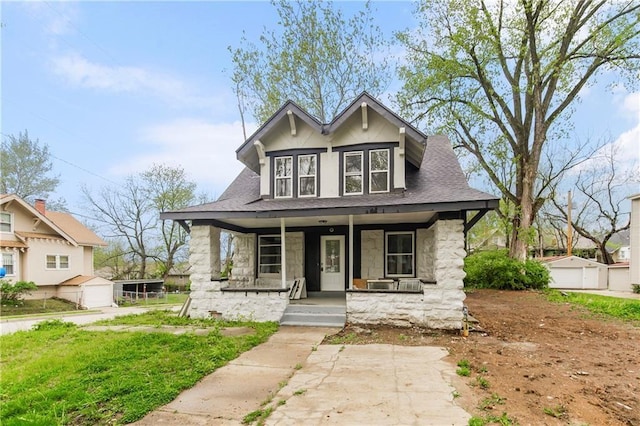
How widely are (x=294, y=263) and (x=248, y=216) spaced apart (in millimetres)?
3073

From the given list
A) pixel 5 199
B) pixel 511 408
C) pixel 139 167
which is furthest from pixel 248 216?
pixel 139 167

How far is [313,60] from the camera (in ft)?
61.7

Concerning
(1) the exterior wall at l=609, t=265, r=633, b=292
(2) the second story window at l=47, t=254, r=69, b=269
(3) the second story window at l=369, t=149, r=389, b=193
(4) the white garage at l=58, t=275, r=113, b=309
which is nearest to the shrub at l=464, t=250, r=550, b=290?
(3) the second story window at l=369, t=149, r=389, b=193

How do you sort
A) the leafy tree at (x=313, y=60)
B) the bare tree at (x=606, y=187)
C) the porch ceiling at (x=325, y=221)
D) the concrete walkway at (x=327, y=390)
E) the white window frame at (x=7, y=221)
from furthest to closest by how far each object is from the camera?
the bare tree at (x=606, y=187) < the white window frame at (x=7, y=221) < the leafy tree at (x=313, y=60) < the porch ceiling at (x=325, y=221) < the concrete walkway at (x=327, y=390)

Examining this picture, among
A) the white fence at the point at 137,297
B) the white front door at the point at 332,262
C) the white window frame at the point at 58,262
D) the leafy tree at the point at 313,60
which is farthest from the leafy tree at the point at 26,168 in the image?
the white front door at the point at 332,262

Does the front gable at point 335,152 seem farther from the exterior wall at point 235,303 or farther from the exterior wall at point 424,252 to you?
the exterior wall at point 235,303

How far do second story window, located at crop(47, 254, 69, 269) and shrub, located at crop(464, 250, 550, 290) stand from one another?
24.0 metres

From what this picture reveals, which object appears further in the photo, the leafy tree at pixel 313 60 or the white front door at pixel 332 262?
the leafy tree at pixel 313 60

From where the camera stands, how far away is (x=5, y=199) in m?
18.5

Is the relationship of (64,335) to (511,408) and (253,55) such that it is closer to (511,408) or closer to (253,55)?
(511,408)

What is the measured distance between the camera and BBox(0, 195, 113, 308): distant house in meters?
19.0

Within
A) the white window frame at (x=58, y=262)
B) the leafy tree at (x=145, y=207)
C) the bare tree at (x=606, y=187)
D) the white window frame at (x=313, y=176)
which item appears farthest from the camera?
the leafy tree at (x=145, y=207)

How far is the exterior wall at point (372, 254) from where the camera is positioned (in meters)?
10.9

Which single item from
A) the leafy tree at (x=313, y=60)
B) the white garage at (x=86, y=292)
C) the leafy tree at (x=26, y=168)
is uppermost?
the leafy tree at (x=313, y=60)
